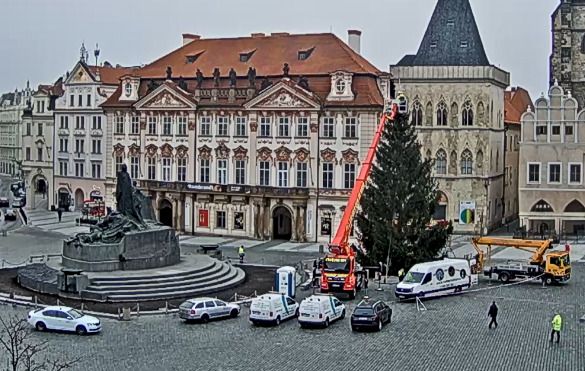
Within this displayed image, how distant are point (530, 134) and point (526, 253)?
1274 cm

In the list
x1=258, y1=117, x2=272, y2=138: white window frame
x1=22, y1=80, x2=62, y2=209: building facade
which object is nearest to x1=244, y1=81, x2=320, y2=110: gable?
x1=258, y1=117, x2=272, y2=138: white window frame

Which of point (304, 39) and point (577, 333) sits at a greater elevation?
point (304, 39)

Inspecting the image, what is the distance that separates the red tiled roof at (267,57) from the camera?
69.8 meters

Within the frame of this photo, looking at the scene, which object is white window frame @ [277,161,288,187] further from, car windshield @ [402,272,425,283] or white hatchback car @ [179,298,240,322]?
white hatchback car @ [179,298,240,322]

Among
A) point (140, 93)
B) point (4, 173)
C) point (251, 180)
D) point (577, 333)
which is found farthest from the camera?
point (4, 173)

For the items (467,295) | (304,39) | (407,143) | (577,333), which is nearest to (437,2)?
(304,39)

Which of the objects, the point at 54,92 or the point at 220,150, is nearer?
the point at 220,150

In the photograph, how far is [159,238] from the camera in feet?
156

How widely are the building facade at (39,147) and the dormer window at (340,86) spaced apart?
1424 inches

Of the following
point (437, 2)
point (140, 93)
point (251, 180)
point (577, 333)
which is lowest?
point (577, 333)

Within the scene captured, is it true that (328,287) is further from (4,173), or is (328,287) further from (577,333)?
(4,173)

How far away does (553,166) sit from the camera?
2803 inches

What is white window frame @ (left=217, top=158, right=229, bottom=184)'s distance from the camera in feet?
237

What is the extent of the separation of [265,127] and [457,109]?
1405 cm
